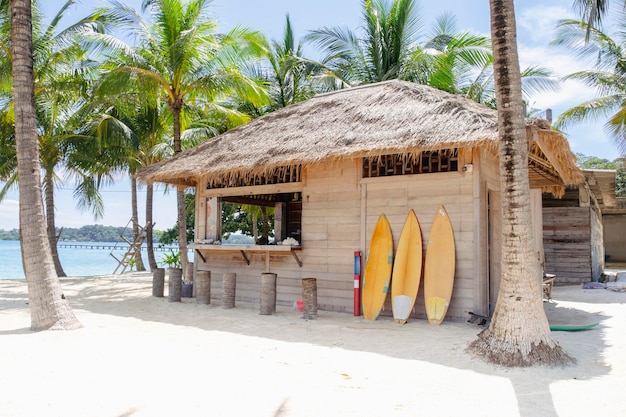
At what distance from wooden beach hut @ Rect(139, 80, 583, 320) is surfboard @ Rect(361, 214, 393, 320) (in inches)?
6.5

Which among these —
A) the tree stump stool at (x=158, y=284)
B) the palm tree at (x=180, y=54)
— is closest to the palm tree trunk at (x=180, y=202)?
the palm tree at (x=180, y=54)

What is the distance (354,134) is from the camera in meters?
7.39

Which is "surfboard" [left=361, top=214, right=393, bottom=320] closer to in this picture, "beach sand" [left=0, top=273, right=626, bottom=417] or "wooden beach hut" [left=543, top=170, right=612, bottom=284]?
"beach sand" [left=0, top=273, right=626, bottom=417]

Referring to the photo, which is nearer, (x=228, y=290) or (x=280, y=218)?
(x=228, y=290)

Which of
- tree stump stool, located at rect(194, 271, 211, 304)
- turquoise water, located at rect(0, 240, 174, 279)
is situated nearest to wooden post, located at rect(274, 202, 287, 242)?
tree stump stool, located at rect(194, 271, 211, 304)

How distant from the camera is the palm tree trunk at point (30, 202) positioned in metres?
6.03

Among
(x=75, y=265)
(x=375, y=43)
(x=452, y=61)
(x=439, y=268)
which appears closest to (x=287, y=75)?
(x=375, y=43)

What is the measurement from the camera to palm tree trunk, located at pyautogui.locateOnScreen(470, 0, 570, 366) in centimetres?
455

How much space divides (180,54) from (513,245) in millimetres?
8311

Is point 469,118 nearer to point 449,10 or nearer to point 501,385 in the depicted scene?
point 501,385

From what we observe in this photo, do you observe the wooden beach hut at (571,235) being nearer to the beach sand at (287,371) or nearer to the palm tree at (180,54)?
the beach sand at (287,371)

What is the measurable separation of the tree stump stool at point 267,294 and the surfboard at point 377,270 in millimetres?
1320

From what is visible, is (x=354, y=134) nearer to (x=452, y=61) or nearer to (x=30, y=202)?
(x=30, y=202)

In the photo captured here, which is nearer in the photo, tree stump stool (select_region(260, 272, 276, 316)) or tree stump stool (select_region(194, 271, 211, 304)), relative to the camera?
tree stump stool (select_region(260, 272, 276, 316))
